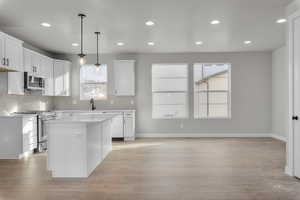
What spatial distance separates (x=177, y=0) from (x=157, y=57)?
3264 mm

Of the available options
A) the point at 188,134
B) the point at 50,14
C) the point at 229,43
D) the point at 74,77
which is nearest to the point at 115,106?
the point at 74,77

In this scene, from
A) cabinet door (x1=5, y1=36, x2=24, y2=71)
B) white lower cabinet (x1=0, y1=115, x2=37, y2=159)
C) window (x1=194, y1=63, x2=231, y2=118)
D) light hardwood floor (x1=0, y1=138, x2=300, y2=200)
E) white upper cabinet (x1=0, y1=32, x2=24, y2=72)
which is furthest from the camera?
window (x1=194, y1=63, x2=231, y2=118)

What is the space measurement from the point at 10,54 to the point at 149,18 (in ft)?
9.37

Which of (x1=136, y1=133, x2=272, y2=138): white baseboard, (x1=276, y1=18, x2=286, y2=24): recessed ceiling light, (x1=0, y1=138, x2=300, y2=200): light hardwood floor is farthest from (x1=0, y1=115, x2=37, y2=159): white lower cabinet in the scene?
(x1=276, y1=18, x2=286, y2=24): recessed ceiling light

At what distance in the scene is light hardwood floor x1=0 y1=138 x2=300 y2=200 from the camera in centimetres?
246

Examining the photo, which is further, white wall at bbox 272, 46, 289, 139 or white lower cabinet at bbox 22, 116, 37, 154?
white wall at bbox 272, 46, 289, 139

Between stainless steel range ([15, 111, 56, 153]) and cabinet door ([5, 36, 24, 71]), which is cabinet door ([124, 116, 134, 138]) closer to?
stainless steel range ([15, 111, 56, 153])

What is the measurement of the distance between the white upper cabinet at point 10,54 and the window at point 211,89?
478cm

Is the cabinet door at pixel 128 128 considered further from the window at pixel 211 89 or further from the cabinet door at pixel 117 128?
the window at pixel 211 89

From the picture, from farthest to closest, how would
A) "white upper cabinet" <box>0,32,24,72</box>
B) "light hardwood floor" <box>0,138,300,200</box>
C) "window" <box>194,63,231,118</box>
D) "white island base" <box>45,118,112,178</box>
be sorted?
1. "window" <box>194,63,231,118</box>
2. "white upper cabinet" <box>0,32,24,72</box>
3. "white island base" <box>45,118,112,178</box>
4. "light hardwood floor" <box>0,138,300,200</box>

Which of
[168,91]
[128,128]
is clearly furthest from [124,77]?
[128,128]

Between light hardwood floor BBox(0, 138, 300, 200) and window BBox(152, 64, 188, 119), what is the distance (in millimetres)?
1999

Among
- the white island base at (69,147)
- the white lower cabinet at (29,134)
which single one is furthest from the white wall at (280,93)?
the white lower cabinet at (29,134)

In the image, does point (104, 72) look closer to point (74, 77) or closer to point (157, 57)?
point (74, 77)
